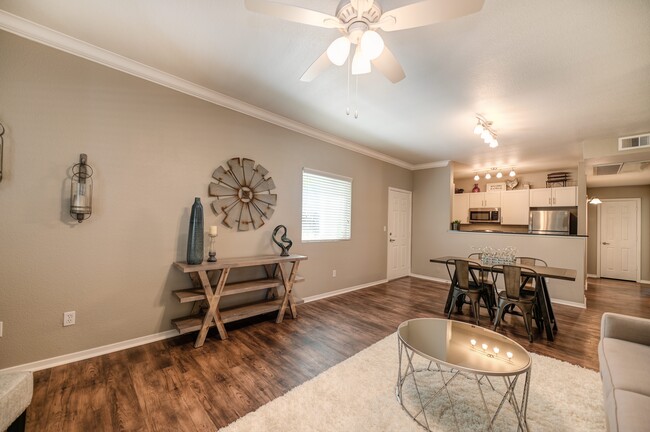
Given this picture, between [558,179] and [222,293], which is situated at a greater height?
[558,179]

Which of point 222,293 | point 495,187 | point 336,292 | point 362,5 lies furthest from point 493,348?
point 495,187

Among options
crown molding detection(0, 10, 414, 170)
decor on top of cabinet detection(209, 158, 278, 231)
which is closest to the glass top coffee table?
decor on top of cabinet detection(209, 158, 278, 231)

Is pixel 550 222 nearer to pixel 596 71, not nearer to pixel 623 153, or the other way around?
pixel 623 153

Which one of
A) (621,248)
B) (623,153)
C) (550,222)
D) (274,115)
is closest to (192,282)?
(274,115)

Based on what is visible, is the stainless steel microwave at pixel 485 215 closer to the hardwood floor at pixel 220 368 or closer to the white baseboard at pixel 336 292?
the hardwood floor at pixel 220 368

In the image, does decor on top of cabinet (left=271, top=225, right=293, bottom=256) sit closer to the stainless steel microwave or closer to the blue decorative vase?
the blue decorative vase

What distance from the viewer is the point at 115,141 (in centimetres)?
245

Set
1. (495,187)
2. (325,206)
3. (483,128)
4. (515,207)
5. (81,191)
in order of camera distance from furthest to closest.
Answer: (495,187) < (515,207) < (325,206) < (483,128) < (81,191)

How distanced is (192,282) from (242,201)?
3.58ft

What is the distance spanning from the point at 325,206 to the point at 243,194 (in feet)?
4.90

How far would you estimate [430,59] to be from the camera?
2.26 m

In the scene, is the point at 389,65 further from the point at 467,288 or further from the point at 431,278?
the point at 431,278

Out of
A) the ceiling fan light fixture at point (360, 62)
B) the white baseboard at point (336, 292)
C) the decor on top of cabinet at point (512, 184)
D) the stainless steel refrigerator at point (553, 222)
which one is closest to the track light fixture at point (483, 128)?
the ceiling fan light fixture at point (360, 62)

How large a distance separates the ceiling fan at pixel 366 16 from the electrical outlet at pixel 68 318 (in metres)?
2.78
